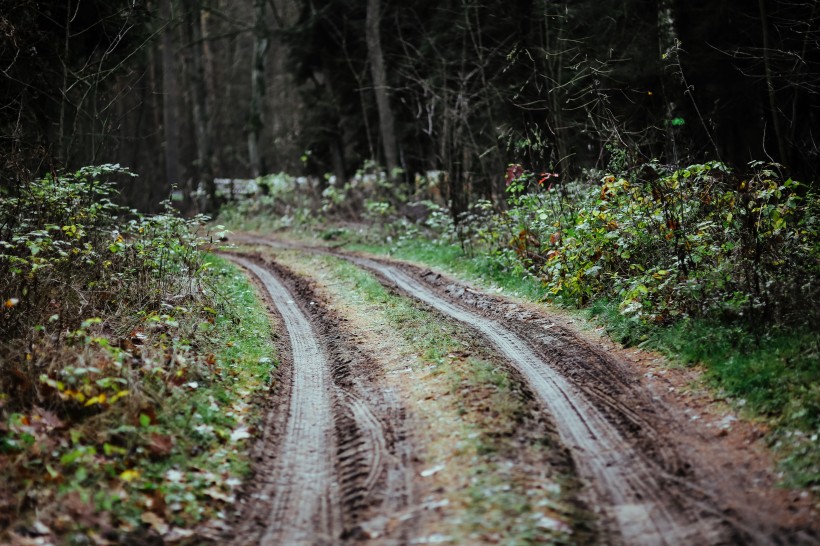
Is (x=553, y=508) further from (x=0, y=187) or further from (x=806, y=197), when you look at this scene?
(x=0, y=187)

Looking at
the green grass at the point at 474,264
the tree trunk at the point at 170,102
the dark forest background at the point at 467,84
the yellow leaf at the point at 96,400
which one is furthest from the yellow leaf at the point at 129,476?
the tree trunk at the point at 170,102

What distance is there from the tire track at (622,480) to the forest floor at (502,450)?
2cm

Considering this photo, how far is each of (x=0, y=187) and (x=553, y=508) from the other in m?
8.31

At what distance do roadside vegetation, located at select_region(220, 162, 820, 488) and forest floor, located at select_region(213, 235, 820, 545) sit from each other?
378 millimetres

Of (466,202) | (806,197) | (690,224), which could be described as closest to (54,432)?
(690,224)

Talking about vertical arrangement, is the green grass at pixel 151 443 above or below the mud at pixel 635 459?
above

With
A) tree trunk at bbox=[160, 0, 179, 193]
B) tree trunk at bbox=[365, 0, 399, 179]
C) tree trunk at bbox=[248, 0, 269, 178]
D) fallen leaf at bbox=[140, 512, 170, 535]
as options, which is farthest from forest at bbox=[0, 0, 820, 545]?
tree trunk at bbox=[248, 0, 269, 178]

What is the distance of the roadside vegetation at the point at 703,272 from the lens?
632cm

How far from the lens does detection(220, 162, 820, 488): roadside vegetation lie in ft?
20.7

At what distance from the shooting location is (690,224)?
9039mm

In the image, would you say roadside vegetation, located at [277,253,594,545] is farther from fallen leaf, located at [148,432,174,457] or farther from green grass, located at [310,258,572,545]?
fallen leaf, located at [148,432,174,457]

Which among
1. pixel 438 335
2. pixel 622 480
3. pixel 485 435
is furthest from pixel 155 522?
pixel 438 335

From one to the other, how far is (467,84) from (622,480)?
1862 cm

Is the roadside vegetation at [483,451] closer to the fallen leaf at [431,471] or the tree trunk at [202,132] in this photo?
the fallen leaf at [431,471]
